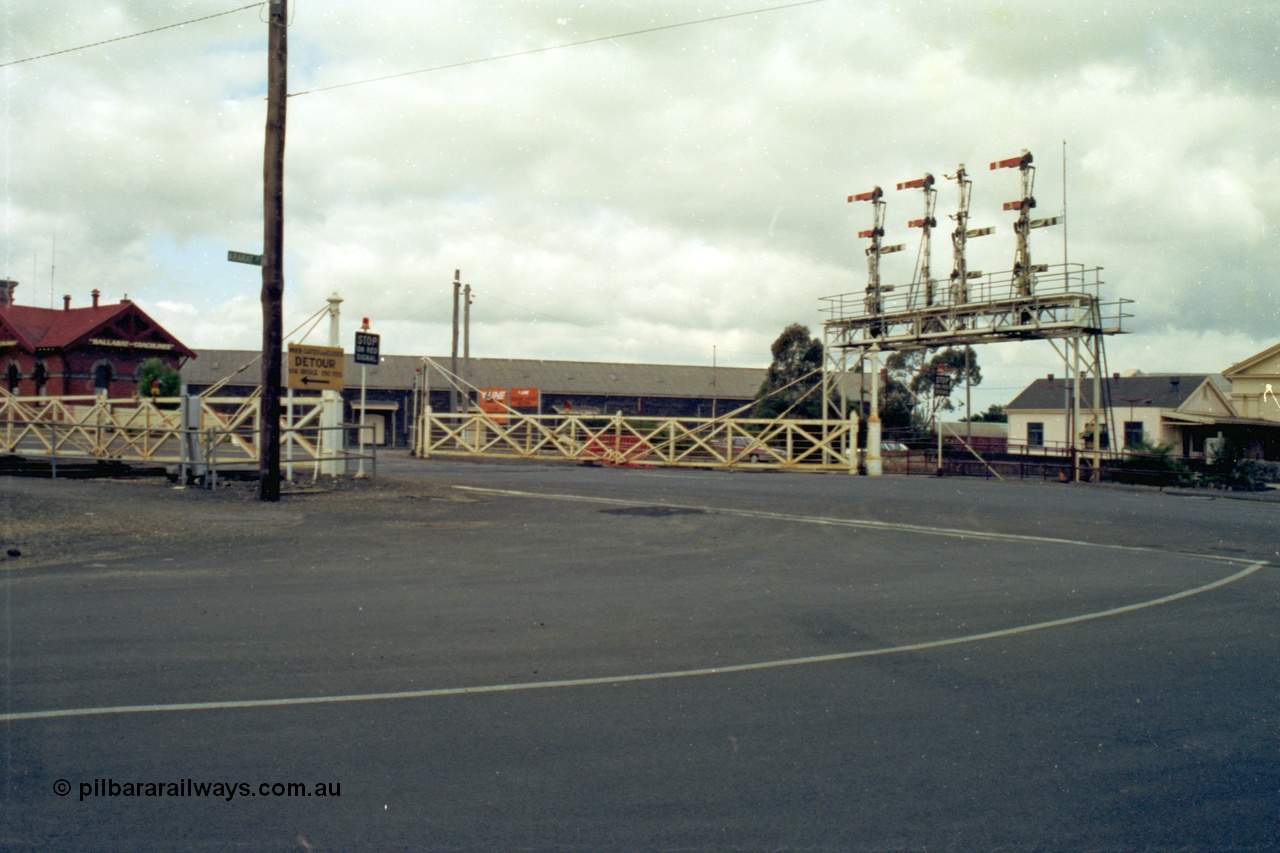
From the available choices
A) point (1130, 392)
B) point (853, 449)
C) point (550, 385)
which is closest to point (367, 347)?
point (853, 449)

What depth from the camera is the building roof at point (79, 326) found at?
50.9 metres

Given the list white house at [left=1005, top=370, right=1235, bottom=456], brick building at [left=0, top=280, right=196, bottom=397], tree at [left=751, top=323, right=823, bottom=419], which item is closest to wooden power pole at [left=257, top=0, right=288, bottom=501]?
tree at [left=751, top=323, right=823, bottom=419]

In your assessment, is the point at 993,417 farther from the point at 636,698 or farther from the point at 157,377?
the point at 636,698

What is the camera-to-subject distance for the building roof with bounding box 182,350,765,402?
67000mm

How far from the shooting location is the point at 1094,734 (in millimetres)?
5422

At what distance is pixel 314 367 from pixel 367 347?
2.01 metres

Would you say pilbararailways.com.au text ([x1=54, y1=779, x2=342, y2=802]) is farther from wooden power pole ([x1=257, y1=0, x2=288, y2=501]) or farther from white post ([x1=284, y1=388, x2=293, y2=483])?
white post ([x1=284, y1=388, x2=293, y2=483])

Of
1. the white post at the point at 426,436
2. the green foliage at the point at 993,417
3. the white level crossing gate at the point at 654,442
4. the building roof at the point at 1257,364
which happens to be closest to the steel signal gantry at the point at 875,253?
the white level crossing gate at the point at 654,442

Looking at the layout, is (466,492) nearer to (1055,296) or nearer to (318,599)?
(318,599)

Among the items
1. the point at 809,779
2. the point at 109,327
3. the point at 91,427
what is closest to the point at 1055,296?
the point at 91,427

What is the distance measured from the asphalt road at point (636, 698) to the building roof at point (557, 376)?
182 ft

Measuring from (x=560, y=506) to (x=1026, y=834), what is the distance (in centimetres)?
1396

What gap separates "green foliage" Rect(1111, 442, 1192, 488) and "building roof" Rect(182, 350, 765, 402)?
137ft

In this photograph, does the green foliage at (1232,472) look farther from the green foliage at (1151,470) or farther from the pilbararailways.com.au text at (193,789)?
the pilbararailways.com.au text at (193,789)
